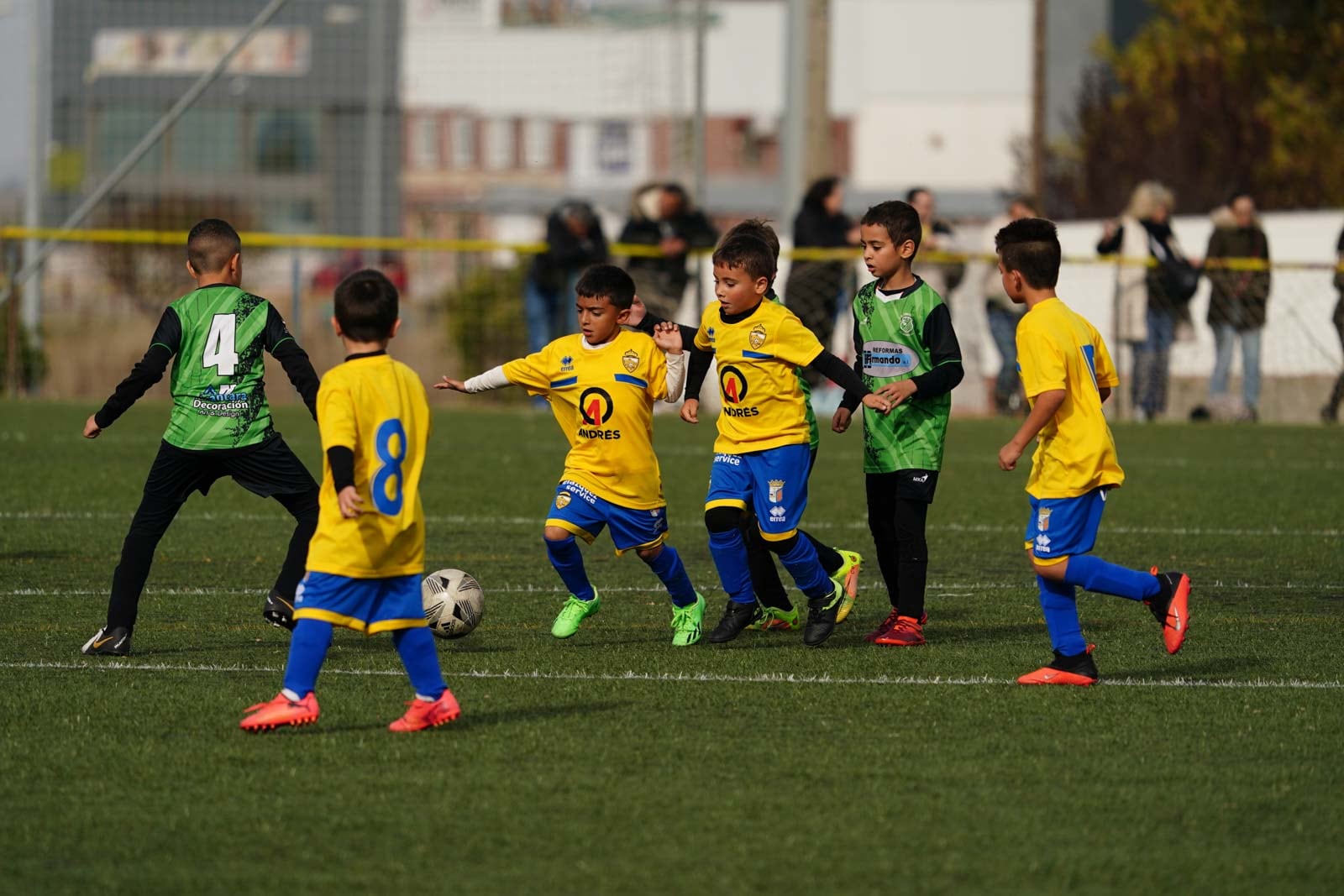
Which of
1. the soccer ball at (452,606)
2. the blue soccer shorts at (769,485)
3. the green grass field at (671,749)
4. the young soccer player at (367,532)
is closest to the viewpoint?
the green grass field at (671,749)

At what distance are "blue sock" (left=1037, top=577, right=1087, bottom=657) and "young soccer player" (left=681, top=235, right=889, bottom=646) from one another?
1.03 metres

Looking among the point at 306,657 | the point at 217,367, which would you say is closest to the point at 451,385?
the point at 217,367

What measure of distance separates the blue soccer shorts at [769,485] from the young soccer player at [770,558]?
8 centimetres

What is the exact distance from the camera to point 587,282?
7.46m

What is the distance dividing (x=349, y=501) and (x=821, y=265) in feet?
47.4

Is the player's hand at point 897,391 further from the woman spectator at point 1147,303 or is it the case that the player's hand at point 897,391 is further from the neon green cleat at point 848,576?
the woman spectator at point 1147,303

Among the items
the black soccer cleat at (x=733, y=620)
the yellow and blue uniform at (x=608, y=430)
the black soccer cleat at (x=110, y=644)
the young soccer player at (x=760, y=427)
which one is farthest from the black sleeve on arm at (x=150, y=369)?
the black soccer cleat at (x=733, y=620)

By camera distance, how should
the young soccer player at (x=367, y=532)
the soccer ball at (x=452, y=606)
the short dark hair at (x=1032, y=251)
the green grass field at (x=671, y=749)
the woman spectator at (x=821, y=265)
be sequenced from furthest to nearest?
the woman spectator at (x=821, y=265), the soccer ball at (x=452, y=606), the short dark hair at (x=1032, y=251), the young soccer player at (x=367, y=532), the green grass field at (x=671, y=749)

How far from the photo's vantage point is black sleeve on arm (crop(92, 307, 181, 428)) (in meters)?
7.06

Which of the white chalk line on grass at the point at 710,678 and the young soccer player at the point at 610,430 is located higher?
the young soccer player at the point at 610,430

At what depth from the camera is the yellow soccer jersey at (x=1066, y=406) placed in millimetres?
6559

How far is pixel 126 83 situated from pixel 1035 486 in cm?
3901

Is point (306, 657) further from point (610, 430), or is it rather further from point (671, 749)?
point (610, 430)

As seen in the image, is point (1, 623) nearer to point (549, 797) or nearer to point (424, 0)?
point (549, 797)
